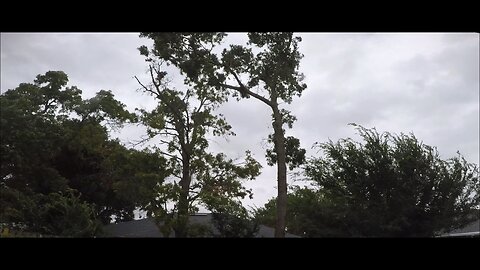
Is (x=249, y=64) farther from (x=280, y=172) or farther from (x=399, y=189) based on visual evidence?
(x=399, y=189)

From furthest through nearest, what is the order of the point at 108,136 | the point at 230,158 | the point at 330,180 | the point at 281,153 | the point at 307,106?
the point at 108,136 → the point at 230,158 → the point at 307,106 → the point at 281,153 → the point at 330,180

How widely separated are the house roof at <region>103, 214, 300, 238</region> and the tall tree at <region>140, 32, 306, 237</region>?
78.4 inches

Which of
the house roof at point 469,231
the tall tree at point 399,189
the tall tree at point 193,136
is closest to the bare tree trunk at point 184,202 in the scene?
the tall tree at point 193,136

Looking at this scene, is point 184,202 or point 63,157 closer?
point 184,202

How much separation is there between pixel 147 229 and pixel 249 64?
5.37m

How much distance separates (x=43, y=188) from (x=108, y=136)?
8.48ft

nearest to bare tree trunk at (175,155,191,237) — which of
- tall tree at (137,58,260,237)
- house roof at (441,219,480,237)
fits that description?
tall tree at (137,58,260,237)

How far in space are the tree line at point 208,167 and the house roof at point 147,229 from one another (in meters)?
0.26

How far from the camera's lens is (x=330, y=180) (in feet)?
36.4

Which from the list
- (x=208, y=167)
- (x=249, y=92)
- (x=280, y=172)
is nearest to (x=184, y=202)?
(x=208, y=167)

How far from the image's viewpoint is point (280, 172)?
11617mm

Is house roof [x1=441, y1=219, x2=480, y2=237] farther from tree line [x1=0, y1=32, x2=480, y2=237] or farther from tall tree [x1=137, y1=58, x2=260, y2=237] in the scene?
tall tree [x1=137, y1=58, x2=260, y2=237]
